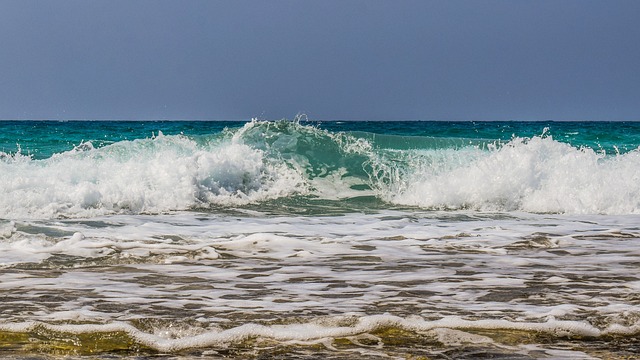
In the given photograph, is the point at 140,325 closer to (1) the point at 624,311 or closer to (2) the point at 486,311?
(2) the point at 486,311

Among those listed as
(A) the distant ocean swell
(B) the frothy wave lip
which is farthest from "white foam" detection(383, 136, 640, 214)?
(B) the frothy wave lip

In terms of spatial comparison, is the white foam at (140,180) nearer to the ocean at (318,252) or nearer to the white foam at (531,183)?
the ocean at (318,252)

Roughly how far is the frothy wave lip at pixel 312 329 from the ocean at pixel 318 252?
1 centimetres

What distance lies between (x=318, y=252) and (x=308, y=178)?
6.54 metres

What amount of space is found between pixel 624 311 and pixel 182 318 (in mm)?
2313

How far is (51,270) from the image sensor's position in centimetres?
576

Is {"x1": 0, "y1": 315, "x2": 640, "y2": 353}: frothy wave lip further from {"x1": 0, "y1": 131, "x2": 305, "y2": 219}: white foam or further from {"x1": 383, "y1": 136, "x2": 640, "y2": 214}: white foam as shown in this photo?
{"x1": 383, "y1": 136, "x2": 640, "y2": 214}: white foam

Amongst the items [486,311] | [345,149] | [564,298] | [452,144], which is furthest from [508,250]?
[452,144]

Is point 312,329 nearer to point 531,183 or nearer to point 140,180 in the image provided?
point 140,180

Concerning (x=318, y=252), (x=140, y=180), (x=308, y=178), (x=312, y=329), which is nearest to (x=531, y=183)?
(x=308, y=178)

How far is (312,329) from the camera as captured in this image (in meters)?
4.01

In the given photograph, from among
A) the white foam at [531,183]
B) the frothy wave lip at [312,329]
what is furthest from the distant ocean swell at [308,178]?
the frothy wave lip at [312,329]

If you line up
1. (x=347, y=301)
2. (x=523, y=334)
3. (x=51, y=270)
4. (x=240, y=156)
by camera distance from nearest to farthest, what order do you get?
1. (x=523, y=334)
2. (x=347, y=301)
3. (x=51, y=270)
4. (x=240, y=156)

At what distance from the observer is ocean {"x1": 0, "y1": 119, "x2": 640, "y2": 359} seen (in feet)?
12.8
